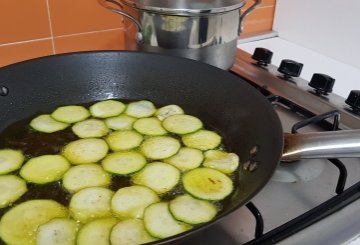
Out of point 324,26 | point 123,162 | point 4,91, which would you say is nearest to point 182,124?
point 123,162

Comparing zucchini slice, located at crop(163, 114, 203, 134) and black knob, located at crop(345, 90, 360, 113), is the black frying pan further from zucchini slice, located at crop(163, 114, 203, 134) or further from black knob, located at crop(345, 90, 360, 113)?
black knob, located at crop(345, 90, 360, 113)

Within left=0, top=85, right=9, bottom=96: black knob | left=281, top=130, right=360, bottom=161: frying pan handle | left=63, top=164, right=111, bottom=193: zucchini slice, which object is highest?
left=281, top=130, right=360, bottom=161: frying pan handle

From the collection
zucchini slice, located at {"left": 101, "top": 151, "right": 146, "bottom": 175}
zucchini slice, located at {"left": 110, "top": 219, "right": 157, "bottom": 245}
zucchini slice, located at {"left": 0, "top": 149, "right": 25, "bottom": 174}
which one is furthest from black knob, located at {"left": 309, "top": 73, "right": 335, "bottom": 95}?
zucchini slice, located at {"left": 0, "top": 149, "right": 25, "bottom": 174}

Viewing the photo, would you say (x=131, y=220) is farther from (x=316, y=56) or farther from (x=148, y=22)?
(x=316, y=56)

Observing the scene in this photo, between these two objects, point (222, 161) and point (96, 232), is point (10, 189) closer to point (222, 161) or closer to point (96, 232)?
point (96, 232)

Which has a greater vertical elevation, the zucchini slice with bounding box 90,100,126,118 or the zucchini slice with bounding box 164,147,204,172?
the zucchini slice with bounding box 90,100,126,118

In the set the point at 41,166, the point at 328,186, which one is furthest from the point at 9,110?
the point at 328,186
